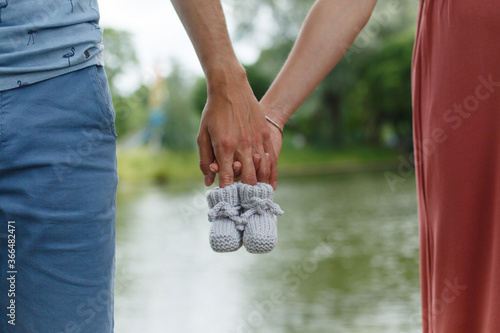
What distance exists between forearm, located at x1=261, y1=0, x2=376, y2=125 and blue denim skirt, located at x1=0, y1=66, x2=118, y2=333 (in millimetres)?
470

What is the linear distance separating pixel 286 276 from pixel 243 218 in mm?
5064

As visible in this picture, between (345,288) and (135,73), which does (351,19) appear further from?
(135,73)

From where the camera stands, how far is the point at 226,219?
132 centimetres

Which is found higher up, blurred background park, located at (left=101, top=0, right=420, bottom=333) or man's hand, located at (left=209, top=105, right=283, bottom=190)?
blurred background park, located at (left=101, top=0, right=420, bottom=333)

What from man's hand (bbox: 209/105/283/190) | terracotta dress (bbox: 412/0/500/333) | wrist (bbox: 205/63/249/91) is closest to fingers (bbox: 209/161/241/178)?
man's hand (bbox: 209/105/283/190)

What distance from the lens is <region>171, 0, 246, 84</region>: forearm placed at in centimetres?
129

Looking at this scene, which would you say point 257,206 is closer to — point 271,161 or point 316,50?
point 271,161

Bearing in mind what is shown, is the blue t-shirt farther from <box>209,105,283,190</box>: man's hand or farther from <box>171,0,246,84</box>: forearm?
<box>209,105,283,190</box>: man's hand

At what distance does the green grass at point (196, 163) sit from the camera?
18859 millimetres

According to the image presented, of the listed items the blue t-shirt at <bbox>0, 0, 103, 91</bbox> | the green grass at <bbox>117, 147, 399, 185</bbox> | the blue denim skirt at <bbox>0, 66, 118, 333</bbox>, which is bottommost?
the blue denim skirt at <bbox>0, 66, 118, 333</bbox>

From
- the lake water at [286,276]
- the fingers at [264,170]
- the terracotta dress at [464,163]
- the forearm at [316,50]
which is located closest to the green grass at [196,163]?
the lake water at [286,276]

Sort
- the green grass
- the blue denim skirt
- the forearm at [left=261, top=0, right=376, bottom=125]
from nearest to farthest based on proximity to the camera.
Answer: the blue denim skirt → the forearm at [left=261, top=0, right=376, bottom=125] → the green grass

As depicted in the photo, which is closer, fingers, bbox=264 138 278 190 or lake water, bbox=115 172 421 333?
fingers, bbox=264 138 278 190

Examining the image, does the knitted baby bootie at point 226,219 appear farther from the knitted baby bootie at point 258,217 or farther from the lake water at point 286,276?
the lake water at point 286,276
